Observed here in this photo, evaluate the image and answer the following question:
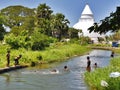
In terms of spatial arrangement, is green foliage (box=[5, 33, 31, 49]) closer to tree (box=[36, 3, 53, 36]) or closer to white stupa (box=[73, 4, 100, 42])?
tree (box=[36, 3, 53, 36])

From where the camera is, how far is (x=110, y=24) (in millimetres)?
9219

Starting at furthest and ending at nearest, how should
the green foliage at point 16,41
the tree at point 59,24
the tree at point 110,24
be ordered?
the tree at point 59,24
the green foliage at point 16,41
the tree at point 110,24

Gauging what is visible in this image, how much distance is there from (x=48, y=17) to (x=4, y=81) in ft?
191

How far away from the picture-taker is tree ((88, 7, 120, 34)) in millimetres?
9102

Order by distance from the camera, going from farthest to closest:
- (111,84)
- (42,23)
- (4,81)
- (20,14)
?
(20,14), (42,23), (4,81), (111,84)

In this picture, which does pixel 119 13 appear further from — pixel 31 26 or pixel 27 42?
pixel 31 26

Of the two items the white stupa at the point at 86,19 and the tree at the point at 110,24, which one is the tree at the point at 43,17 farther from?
the tree at the point at 110,24

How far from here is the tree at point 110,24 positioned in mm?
9102

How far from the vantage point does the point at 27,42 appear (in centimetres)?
5016

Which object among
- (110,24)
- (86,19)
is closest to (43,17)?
(86,19)

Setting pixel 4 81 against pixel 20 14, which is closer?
pixel 4 81

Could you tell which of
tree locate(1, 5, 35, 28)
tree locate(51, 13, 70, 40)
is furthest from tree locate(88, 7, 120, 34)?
tree locate(1, 5, 35, 28)

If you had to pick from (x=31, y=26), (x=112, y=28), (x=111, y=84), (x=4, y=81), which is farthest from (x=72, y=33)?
(x=112, y=28)

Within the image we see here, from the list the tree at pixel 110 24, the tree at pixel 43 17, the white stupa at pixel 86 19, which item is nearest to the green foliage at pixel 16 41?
the tree at pixel 43 17
